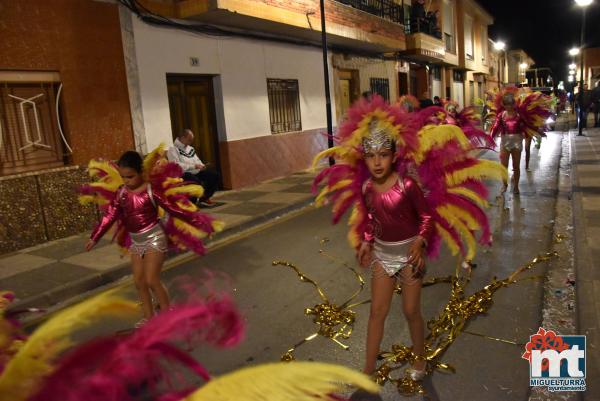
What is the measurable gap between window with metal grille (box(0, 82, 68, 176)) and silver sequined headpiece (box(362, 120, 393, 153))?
662 cm

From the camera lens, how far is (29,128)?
7746 mm

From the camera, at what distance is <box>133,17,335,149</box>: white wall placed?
9.70 m

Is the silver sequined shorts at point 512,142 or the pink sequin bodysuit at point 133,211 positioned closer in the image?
the pink sequin bodysuit at point 133,211

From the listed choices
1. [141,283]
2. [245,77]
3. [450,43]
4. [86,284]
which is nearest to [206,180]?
[245,77]

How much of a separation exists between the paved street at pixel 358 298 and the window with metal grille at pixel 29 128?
341 centimetres

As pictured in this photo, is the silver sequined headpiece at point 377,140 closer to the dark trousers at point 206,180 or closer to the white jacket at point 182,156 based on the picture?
the white jacket at point 182,156

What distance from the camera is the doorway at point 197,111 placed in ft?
35.4

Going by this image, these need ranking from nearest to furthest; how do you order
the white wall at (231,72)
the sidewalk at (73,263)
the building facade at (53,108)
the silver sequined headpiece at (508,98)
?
1. the sidewalk at (73,263)
2. the building facade at (53,108)
3. the silver sequined headpiece at (508,98)
4. the white wall at (231,72)

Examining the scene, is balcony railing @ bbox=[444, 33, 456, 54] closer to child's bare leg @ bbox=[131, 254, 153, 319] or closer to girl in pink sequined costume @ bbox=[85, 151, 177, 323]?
girl in pink sequined costume @ bbox=[85, 151, 177, 323]

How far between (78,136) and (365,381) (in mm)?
8465

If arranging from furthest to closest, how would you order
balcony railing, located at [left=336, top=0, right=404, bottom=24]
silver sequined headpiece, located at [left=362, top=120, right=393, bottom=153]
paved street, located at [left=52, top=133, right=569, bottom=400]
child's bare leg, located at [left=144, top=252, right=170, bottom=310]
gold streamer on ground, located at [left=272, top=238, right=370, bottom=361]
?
balcony railing, located at [left=336, top=0, right=404, bottom=24]
child's bare leg, located at [left=144, top=252, right=170, bottom=310]
gold streamer on ground, located at [left=272, top=238, right=370, bottom=361]
paved street, located at [left=52, top=133, right=569, bottom=400]
silver sequined headpiece, located at [left=362, top=120, right=393, bottom=153]

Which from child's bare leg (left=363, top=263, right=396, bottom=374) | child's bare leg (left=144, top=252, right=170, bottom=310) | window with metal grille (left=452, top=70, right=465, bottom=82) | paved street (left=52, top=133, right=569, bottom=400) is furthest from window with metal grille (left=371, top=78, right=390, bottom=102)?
child's bare leg (left=363, top=263, right=396, bottom=374)

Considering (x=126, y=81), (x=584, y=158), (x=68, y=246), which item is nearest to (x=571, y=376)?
(x=68, y=246)

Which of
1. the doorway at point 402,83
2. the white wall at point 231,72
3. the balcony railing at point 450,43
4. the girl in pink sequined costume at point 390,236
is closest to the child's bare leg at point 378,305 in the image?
the girl in pink sequined costume at point 390,236
